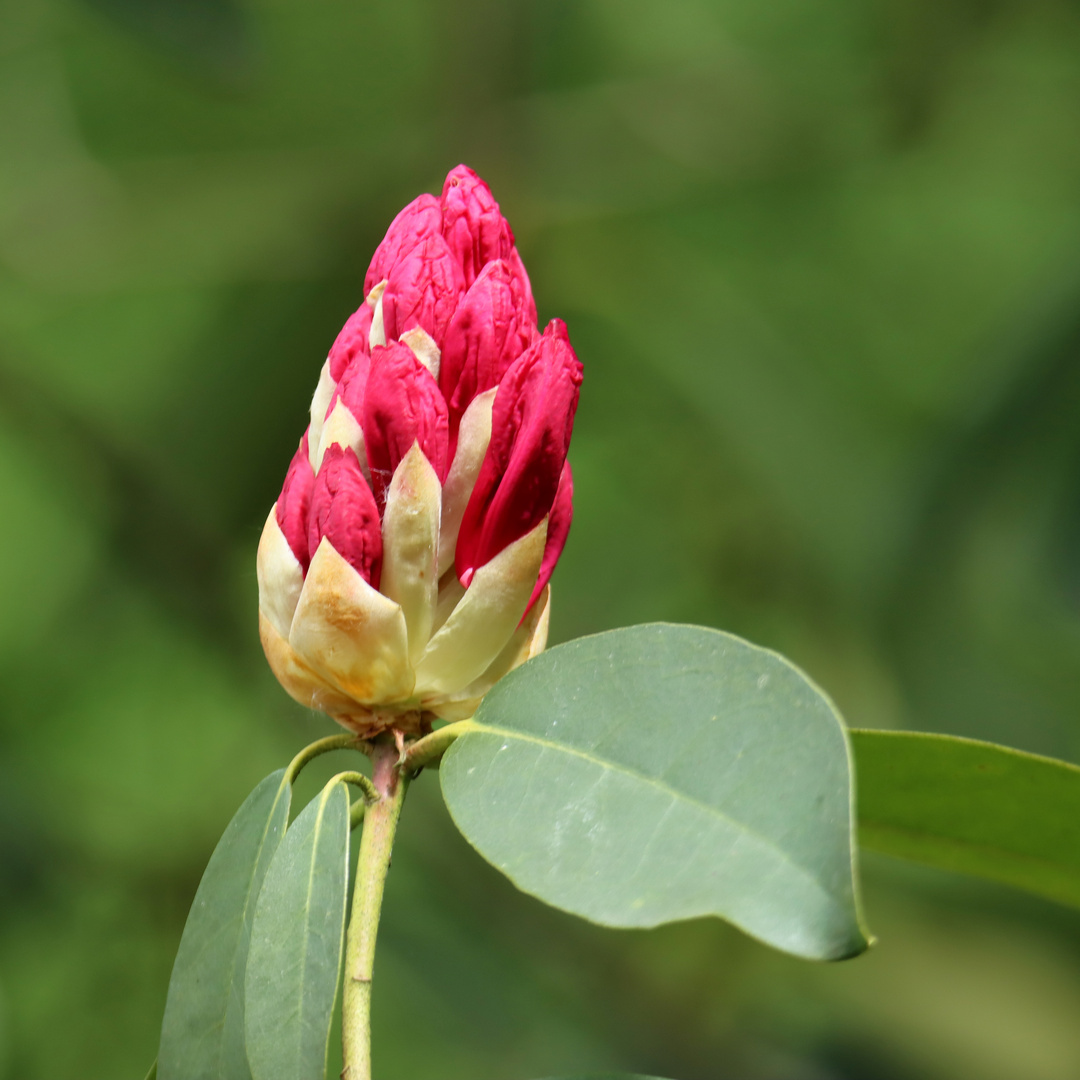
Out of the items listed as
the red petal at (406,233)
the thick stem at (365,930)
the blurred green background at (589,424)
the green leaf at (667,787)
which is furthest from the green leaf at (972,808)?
the blurred green background at (589,424)

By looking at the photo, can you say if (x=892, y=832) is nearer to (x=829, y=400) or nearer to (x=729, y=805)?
(x=729, y=805)

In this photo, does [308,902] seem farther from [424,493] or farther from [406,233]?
[406,233]

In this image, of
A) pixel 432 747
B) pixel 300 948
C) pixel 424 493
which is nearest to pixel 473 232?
pixel 424 493

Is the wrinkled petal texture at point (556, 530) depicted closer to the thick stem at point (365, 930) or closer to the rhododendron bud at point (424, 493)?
the rhododendron bud at point (424, 493)

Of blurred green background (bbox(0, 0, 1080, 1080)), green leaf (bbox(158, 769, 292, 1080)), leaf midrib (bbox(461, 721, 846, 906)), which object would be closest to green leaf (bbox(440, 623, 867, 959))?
leaf midrib (bbox(461, 721, 846, 906))

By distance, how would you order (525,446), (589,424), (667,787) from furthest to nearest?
(589,424) < (525,446) < (667,787)

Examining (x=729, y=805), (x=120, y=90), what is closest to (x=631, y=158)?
(x=120, y=90)
